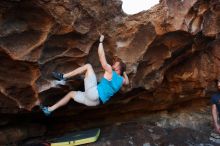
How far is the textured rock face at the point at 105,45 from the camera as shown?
5.82 m

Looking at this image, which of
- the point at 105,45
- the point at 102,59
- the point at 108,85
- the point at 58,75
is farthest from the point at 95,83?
the point at 105,45

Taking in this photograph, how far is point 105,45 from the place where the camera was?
6723 mm

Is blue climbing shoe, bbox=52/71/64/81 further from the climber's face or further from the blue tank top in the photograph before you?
the climber's face

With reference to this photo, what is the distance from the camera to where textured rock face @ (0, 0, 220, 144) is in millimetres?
5824

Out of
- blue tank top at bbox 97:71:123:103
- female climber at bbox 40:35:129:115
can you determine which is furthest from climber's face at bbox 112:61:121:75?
blue tank top at bbox 97:71:123:103

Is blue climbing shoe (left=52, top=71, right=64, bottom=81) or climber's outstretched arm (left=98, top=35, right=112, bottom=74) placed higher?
climber's outstretched arm (left=98, top=35, right=112, bottom=74)

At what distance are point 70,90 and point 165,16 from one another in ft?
8.35

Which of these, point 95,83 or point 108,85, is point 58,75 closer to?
point 95,83

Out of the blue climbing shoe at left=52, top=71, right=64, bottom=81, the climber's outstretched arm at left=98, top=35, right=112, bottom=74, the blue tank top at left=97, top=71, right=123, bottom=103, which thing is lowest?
the blue tank top at left=97, top=71, right=123, bottom=103

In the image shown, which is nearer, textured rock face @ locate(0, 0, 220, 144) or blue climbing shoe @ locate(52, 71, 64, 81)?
textured rock face @ locate(0, 0, 220, 144)

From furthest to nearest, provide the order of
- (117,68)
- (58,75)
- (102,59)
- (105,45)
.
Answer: (105,45)
(117,68)
(58,75)
(102,59)

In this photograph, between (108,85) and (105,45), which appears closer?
(108,85)

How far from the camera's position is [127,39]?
671cm

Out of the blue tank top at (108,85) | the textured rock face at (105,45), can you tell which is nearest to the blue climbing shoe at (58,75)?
the textured rock face at (105,45)
